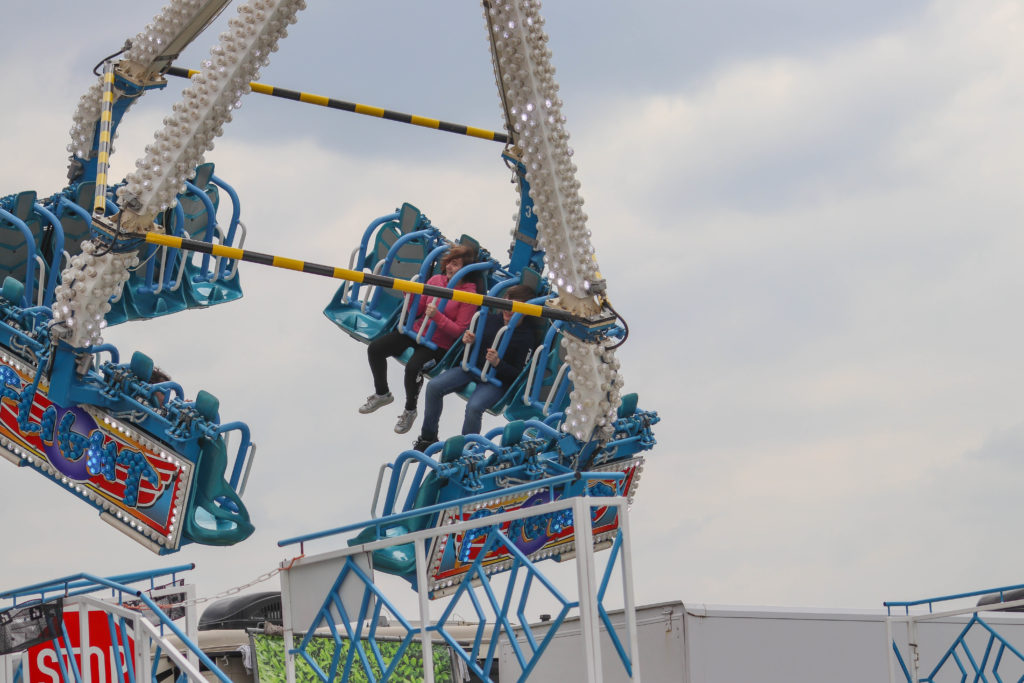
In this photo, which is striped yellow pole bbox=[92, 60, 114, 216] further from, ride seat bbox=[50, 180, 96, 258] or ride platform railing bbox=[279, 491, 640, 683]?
ride platform railing bbox=[279, 491, 640, 683]

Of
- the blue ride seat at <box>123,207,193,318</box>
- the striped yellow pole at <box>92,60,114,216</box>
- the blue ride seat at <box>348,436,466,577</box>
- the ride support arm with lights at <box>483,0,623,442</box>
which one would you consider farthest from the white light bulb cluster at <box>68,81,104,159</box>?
the blue ride seat at <box>348,436,466,577</box>

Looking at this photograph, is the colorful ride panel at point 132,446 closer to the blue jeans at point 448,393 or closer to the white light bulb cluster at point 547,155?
the blue jeans at point 448,393

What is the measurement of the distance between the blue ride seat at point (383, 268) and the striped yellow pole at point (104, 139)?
2761 millimetres

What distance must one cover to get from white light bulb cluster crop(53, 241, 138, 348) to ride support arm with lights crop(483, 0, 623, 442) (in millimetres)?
3226

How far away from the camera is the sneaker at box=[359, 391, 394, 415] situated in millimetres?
15148

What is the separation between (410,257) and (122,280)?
3730 millimetres

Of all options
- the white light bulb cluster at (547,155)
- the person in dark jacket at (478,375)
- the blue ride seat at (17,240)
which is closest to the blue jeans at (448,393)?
the person in dark jacket at (478,375)

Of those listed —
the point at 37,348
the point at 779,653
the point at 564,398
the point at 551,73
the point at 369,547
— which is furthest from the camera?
the point at 564,398

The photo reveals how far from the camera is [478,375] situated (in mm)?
14461

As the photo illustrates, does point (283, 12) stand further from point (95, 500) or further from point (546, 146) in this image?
point (95, 500)

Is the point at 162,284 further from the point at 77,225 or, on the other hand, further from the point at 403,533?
the point at 403,533

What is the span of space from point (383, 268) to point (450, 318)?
4.41ft

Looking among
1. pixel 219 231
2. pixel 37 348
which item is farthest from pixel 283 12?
pixel 219 231

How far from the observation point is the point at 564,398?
14312 mm
